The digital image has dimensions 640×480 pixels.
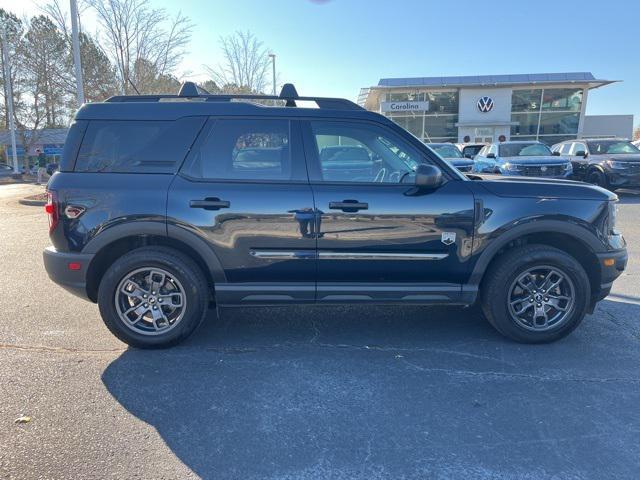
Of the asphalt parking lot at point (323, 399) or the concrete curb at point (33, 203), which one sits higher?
the asphalt parking lot at point (323, 399)

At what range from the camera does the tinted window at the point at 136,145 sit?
375 cm

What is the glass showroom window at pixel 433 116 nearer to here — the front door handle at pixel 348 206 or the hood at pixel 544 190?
the hood at pixel 544 190

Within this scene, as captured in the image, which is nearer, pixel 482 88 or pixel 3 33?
pixel 3 33

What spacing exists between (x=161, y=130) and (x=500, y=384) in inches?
127

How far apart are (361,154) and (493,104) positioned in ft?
104

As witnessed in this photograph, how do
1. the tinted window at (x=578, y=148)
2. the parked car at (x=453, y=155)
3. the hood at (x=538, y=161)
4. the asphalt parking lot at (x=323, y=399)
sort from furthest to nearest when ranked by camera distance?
the parked car at (x=453, y=155), the tinted window at (x=578, y=148), the hood at (x=538, y=161), the asphalt parking lot at (x=323, y=399)

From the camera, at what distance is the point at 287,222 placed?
369 cm

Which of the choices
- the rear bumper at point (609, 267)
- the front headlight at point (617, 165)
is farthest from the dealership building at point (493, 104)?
the rear bumper at point (609, 267)

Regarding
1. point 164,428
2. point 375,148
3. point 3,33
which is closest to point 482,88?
point 3,33

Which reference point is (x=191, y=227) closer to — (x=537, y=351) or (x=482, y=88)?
(x=537, y=351)

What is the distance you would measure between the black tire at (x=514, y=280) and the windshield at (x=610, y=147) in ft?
43.6

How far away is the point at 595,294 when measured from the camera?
13.2 feet

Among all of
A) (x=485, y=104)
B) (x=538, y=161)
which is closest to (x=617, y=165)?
(x=538, y=161)

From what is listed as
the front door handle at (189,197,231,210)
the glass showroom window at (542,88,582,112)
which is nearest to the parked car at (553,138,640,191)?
the front door handle at (189,197,231,210)
